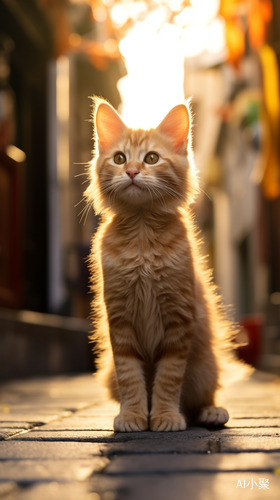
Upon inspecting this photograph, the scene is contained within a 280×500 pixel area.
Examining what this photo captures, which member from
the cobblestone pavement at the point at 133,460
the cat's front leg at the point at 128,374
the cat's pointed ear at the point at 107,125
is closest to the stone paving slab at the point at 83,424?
the cobblestone pavement at the point at 133,460

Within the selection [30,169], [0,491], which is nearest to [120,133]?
[0,491]

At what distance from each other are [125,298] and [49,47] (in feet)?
24.7

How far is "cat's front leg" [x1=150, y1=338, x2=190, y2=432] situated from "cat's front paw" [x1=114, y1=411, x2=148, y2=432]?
0.14 ft

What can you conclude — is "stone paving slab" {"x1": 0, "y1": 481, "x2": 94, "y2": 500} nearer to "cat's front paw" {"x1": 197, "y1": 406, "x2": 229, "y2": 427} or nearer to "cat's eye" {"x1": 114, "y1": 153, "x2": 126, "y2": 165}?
"cat's front paw" {"x1": 197, "y1": 406, "x2": 229, "y2": 427}

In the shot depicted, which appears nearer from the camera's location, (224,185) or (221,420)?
(221,420)

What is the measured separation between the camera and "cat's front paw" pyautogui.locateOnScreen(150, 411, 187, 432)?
2.20 meters

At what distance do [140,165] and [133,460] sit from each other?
1.38 metres

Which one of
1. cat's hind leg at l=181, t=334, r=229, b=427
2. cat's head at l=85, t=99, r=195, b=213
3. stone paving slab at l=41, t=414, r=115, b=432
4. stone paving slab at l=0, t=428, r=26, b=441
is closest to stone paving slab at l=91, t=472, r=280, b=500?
stone paving slab at l=0, t=428, r=26, b=441

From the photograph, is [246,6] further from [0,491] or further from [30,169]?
[0,491]

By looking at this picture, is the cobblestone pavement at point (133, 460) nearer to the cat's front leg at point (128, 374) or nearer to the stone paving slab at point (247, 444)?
the stone paving slab at point (247, 444)

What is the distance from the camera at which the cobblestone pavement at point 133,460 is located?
1245 millimetres

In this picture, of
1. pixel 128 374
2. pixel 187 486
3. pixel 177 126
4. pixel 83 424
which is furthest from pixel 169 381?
pixel 177 126

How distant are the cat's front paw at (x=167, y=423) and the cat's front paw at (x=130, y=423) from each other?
0.12 ft

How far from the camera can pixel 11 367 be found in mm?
5754
